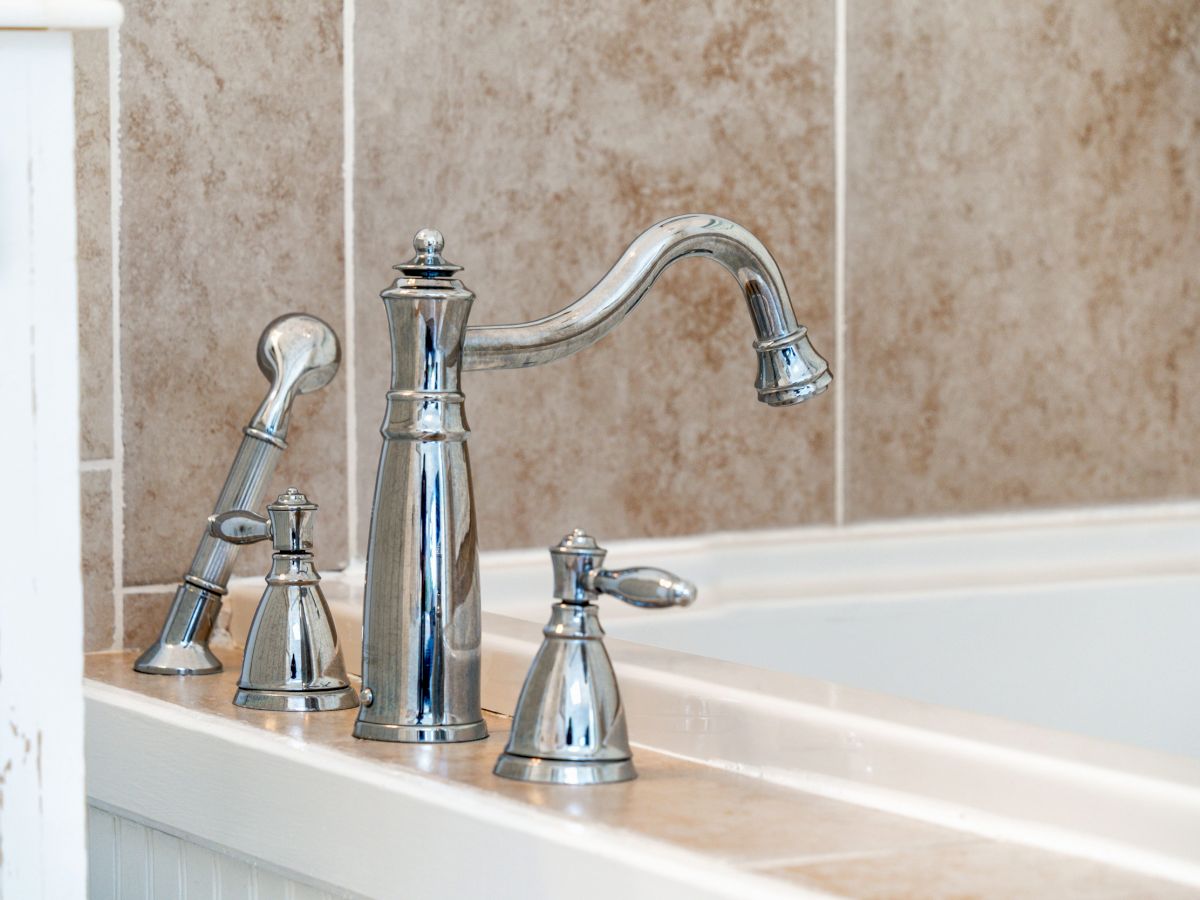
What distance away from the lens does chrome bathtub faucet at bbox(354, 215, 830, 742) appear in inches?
27.7

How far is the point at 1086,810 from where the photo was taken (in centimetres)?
56

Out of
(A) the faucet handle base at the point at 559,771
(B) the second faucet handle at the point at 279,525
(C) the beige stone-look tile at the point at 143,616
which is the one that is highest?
(B) the second faucet handle at the point at 279,525

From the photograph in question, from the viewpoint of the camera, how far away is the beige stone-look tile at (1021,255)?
131 centimetres

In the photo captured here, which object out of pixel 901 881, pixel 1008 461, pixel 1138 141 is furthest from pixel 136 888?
pixel 1138 141

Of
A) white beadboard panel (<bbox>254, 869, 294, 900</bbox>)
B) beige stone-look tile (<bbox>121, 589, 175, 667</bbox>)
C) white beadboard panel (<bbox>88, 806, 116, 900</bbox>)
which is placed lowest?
white beadboard panel (<bbox>88, 806, 116, 900</bbox>)

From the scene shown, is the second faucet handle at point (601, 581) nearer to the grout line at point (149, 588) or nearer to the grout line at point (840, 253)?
the grout line at point (149, 588)

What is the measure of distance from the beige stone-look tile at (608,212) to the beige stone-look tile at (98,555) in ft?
0.54

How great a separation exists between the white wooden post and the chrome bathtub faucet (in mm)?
195

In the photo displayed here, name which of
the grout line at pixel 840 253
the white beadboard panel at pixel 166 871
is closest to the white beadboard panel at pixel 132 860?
the white beadboard panel at pixel 166 871

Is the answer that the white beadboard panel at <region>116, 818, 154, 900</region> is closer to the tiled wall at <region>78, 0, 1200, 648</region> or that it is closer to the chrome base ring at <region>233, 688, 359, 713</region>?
the chrome base ring at <region>233, 688, 359, 713</region>

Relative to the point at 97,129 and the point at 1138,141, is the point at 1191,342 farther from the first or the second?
the point at 97,129

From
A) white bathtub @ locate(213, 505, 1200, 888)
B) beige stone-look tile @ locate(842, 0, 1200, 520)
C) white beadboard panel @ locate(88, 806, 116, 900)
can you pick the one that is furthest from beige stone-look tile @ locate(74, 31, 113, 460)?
beige stone-look tile @ locate(842, 0, 1200, 520)

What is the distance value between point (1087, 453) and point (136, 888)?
0.91 meters

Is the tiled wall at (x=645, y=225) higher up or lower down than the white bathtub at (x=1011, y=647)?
higher up
